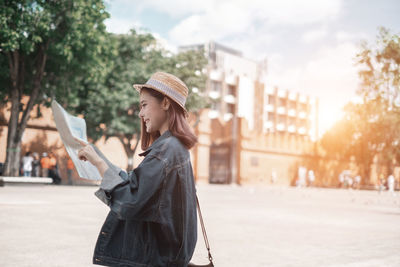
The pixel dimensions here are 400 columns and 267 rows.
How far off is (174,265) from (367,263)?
4957 mm

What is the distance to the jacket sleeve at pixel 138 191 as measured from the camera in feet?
6.46

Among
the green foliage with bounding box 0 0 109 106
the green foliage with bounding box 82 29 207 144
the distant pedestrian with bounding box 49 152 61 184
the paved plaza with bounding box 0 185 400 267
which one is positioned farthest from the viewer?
the green foliage with bounding box 82 29 207 144

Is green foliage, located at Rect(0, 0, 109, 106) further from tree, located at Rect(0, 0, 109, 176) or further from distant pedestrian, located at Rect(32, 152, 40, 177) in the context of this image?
distant pedestrian, located at Rect(32, 152, 40, 177)

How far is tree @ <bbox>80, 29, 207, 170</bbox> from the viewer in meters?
27.4

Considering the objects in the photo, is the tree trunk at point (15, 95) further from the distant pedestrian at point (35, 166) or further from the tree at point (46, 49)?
the distant pedestrian at point (35, 166)

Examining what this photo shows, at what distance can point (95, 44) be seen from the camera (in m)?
20.2

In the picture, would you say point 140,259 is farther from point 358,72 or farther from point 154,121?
point 358,72

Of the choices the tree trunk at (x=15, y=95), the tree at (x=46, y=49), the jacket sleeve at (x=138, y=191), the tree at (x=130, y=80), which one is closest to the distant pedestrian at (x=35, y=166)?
the tree at (x=130, y=80)

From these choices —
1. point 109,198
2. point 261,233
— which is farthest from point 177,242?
point 261,233

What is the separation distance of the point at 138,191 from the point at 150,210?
10cm

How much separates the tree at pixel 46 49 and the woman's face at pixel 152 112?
16.7m

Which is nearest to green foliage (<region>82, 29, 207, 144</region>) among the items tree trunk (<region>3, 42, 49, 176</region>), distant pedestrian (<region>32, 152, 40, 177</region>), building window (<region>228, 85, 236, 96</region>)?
distant pedestrian (<region>32, 152, 40, 177</region>)

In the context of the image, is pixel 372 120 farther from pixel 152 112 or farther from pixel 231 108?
pixel 152 112

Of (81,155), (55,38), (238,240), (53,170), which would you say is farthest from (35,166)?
(81,155)
